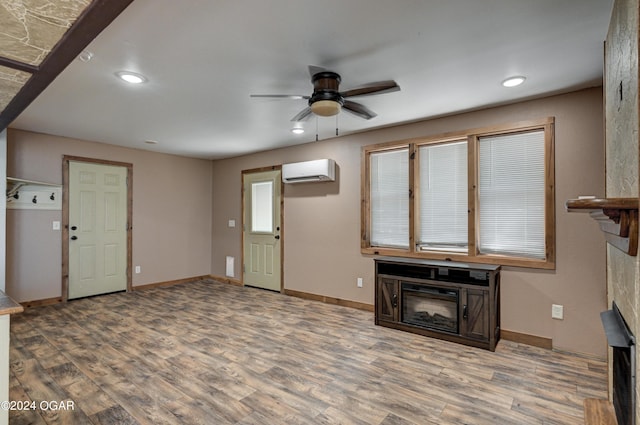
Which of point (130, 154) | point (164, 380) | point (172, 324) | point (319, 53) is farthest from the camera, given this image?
point (130, 154)

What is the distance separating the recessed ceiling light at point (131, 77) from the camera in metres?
2.65

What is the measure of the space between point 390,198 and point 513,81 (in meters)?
1.97

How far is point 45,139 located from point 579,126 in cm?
677

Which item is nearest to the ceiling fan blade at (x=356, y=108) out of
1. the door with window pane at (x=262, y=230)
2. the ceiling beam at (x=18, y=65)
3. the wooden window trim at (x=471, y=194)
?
the wooden window trim at (x=471, y=194)

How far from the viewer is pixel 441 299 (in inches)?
137

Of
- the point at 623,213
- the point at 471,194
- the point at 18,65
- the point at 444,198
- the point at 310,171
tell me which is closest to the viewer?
the point at 623,213

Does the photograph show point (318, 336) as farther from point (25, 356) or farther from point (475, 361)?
point (25, 356)

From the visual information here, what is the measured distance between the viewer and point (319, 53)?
7.68 feet

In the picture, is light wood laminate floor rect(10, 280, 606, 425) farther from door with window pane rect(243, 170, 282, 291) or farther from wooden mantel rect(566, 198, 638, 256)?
door with window pane rect(243, 170, 282, 291)

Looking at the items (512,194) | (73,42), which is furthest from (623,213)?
(73,42)

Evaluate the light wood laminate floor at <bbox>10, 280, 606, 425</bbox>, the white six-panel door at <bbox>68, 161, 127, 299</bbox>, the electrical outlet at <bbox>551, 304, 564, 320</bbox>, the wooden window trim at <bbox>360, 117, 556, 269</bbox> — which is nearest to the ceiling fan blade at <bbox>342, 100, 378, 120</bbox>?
the wooden window trim at <bbox>360, 117, 556, 269</bbox>

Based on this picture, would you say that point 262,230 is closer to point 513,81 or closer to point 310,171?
point 310,171

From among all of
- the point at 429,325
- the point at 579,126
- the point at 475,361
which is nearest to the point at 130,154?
the point at 429,325

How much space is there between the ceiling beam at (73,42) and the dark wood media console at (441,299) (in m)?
3.34
